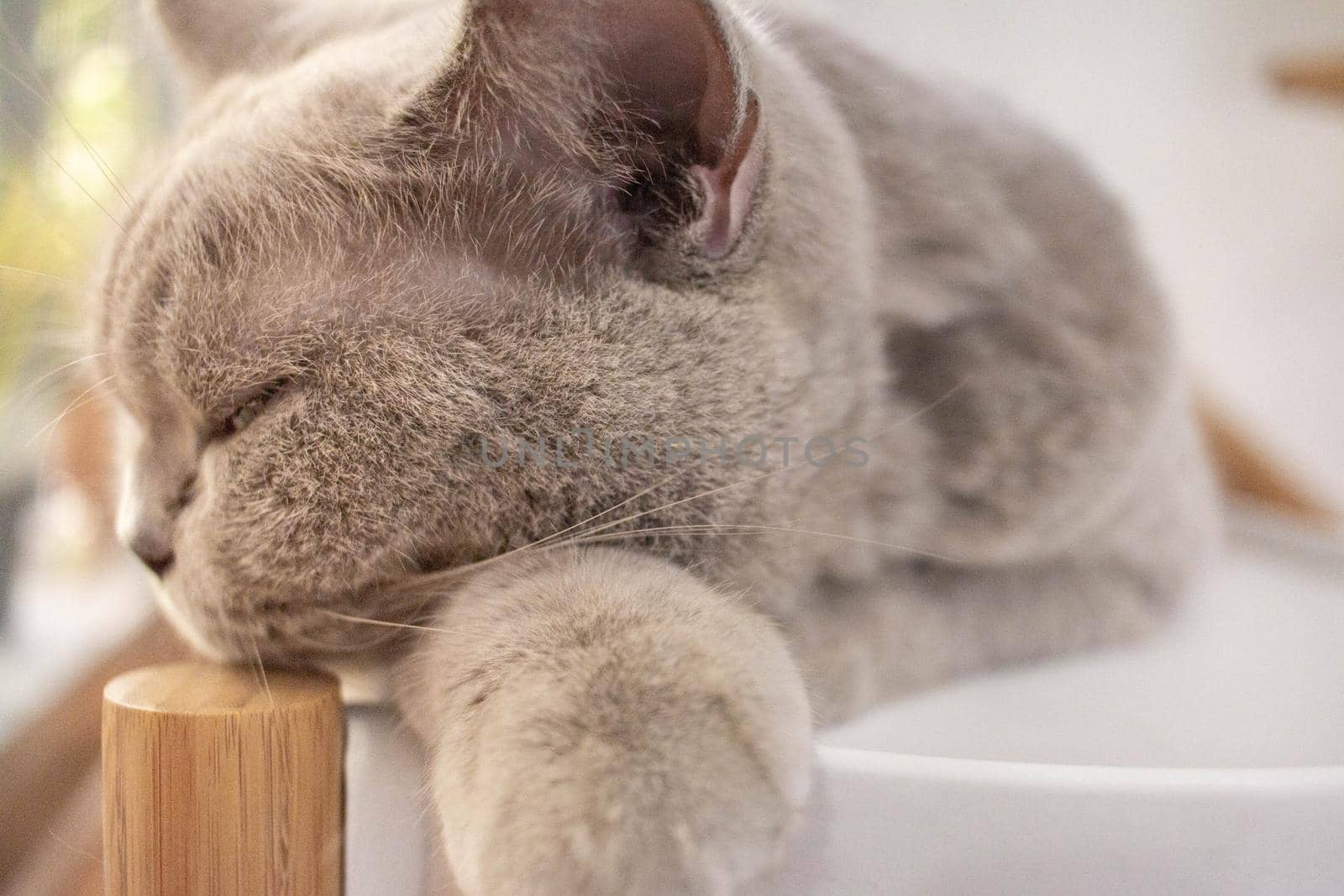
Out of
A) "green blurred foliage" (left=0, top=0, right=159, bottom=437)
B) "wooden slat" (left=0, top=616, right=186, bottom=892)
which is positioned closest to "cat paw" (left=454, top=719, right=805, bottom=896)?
"wooden slat" (left=0, top=616, right=186, bottom=892)

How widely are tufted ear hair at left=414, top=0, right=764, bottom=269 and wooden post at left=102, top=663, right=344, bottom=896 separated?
1.08 feet

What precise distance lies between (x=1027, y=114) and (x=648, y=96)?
492mm

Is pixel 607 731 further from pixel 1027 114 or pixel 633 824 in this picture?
pixel 1027 114

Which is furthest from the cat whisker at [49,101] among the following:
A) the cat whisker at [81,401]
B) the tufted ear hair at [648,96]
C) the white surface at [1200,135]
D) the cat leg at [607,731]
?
the white surface at [1200,135]

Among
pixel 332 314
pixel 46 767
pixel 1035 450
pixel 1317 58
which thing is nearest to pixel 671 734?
pixel 332 314

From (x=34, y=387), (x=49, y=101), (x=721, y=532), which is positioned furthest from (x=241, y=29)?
(x=721, y=532)

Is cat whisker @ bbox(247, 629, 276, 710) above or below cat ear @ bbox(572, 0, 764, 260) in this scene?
below

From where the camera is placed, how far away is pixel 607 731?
0.42 m

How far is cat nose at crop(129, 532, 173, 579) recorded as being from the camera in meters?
0.59

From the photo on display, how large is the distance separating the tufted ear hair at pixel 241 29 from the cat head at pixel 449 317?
0.62 feet

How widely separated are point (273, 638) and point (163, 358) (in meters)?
0.18

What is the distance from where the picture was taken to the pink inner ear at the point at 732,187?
50cm

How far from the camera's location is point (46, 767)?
69 cm

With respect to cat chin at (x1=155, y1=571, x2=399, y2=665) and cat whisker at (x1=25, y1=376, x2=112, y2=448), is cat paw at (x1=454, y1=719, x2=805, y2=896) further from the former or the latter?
cat whisker at (x1=25, y1=376, x2=112, y2=448)
